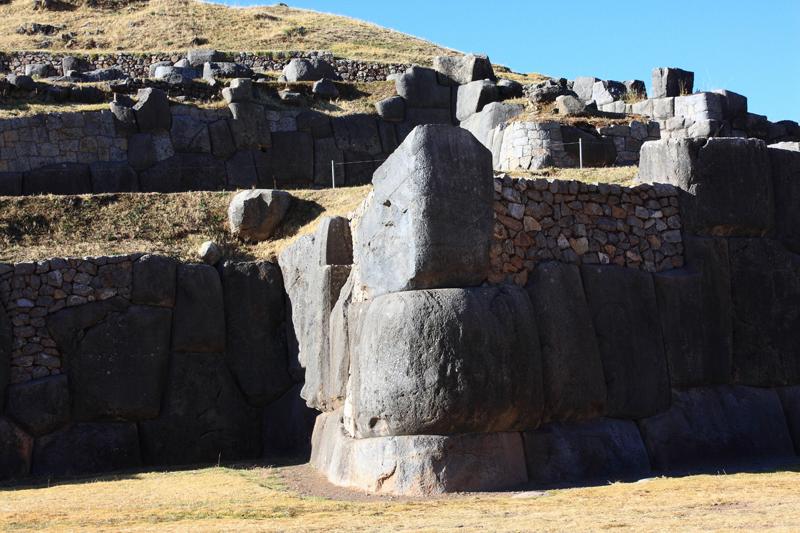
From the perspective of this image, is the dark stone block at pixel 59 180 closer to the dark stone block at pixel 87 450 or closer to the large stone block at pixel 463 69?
the dark stone block at pixel 87 450

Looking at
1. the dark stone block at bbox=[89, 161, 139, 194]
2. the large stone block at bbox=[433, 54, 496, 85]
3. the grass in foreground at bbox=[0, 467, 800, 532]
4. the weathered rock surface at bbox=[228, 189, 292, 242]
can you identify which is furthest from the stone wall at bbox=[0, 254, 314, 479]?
the large stone block at bbox=[433, 54, 496, 85]

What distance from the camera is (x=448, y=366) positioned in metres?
13.8

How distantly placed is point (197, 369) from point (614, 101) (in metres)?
19.9

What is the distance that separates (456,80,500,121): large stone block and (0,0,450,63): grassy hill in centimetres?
996

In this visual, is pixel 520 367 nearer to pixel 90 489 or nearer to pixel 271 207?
pixel 90 489

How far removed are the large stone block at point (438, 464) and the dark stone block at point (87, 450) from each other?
577 cm

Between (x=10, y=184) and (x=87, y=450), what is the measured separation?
1198 cm

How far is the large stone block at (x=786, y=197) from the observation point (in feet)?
58.3

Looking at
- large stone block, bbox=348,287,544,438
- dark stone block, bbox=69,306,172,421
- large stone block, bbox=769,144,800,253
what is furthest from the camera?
→ dark stone block, bbox=69,306,172,421

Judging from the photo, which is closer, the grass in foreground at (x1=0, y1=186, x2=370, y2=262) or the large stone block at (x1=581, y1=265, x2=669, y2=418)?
the large stone block at (x1=581, y1=265, x2=669, y2=418)

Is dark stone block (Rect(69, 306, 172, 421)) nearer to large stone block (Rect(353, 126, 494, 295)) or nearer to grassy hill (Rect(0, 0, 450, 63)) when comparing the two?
large stone block (Rect(353, 126, 494, 295))

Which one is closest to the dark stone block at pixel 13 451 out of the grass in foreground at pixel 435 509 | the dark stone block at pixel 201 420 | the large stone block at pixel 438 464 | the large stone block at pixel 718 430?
the dark stone block at pixel 201 420

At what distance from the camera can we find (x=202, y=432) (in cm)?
1961

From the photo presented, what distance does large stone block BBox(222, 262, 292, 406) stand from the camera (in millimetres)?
20047
